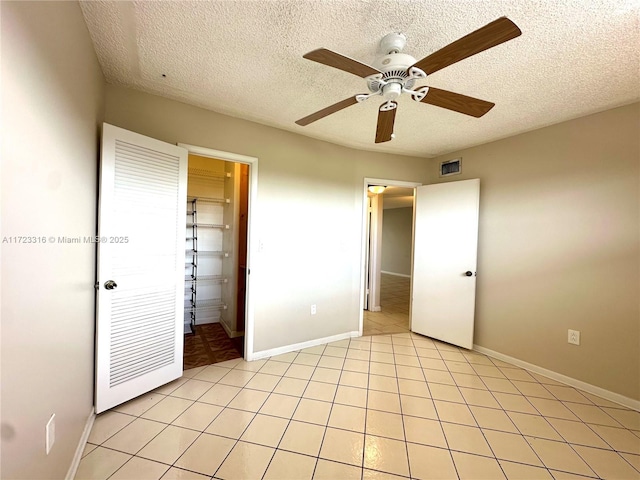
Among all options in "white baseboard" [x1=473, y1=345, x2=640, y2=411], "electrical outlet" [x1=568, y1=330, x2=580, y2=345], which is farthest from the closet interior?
"electrical outlet" [x1=568, y1=330, x2=580, y2=345]

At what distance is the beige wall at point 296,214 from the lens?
2445 millimetres

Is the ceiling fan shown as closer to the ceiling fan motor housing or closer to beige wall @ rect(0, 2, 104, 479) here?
the ceiling fan motor housing

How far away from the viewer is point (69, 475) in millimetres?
1347

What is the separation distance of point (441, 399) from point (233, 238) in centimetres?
288

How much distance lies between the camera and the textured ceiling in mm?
1351

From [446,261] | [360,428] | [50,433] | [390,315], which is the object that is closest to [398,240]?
[390,315]

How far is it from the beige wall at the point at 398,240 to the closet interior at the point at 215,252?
6.45 m

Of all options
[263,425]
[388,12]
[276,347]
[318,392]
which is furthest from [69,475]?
[388,12]

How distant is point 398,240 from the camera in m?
9.27

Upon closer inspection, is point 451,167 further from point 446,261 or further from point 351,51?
point 351,51

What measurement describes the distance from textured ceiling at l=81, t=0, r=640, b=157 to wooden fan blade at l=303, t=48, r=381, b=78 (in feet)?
0.97

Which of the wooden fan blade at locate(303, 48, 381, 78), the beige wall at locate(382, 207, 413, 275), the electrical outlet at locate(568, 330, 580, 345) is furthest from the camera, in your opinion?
the beige wall at locate(382, 207, 413, 275)

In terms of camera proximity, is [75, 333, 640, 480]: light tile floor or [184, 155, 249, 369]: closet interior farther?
[184, 155, 249, 369]: closet interior

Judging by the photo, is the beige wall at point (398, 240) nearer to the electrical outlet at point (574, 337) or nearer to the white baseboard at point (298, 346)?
the white baseboard at point (298, 346)
